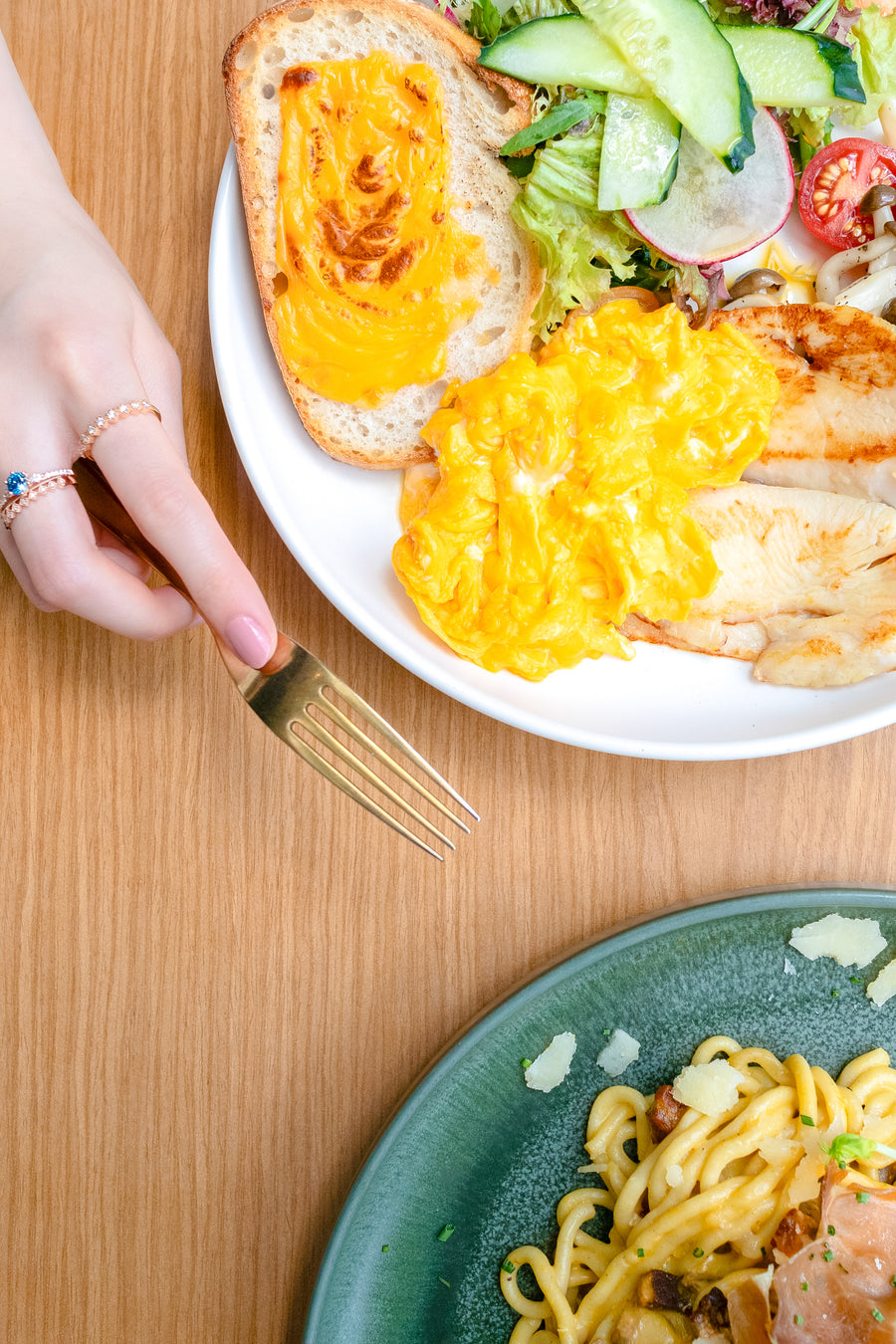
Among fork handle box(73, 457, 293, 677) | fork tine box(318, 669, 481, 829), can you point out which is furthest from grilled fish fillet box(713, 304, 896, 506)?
fork handle box(73, 457, 293, 677)

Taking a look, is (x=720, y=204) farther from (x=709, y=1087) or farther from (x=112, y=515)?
(x=709, y=1087)

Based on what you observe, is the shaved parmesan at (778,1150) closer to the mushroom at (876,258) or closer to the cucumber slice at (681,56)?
the mushroom at (876,258)

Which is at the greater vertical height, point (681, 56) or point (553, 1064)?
point (681, 56)

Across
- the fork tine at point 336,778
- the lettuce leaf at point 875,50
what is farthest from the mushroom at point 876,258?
the fork tine at point 336,778

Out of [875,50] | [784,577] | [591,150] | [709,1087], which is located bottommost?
[709,1087]

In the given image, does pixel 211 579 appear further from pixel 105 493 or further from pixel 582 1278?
pixel 582 1278

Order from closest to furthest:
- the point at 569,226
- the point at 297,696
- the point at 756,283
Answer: the point at 297,696, the point at 569,226, the point at 756,283

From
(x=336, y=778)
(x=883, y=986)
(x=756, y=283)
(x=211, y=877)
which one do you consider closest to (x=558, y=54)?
(x=756, y=283)
